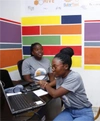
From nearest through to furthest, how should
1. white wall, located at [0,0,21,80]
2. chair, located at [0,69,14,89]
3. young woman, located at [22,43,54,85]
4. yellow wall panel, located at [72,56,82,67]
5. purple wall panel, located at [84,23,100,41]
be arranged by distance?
chair, located at [0,69,14,89]
young woman, located at [22,43,54,85]
white wall, located at [0,0,21,80]
purple wall panel, located at [84,23,100,41]
yellow wall panel, located at [72,56,82,67]

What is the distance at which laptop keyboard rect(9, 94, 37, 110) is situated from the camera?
4.51 ft

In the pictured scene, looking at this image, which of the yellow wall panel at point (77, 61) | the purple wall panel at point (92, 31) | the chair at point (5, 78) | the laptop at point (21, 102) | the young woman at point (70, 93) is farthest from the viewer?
the yellow wall panel at point (77, 61)

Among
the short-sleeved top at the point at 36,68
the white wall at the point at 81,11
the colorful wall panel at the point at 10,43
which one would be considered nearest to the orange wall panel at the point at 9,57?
the colorful wall panel at the point at 10,43

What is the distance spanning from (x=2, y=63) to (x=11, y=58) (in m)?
0.31

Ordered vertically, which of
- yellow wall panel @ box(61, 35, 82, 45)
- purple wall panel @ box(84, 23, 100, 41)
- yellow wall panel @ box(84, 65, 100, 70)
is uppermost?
purple wall panel @ box(84, 23, 100, 41)

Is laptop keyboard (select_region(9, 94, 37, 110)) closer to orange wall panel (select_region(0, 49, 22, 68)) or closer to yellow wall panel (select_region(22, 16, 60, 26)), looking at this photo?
orange wall panel (select_region(0, 49, 22, 68))

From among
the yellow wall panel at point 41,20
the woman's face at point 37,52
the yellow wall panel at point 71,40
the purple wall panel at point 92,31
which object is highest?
the yellow wall panel at point 41,20

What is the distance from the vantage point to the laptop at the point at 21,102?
52.6 inches

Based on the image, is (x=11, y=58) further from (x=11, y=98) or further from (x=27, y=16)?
(x=11, y=98)

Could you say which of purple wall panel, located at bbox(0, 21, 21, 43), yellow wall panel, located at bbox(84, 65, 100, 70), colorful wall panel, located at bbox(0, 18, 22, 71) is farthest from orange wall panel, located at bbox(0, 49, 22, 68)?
yellow wall panel, located at bbox(84, 65, 100, 70)

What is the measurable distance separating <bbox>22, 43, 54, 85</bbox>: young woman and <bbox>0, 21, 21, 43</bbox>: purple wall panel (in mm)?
469

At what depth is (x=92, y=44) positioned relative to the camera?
3.22m

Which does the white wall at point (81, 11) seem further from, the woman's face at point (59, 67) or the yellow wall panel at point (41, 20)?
the woman's face at point (59, 67)

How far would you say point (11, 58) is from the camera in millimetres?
3096
